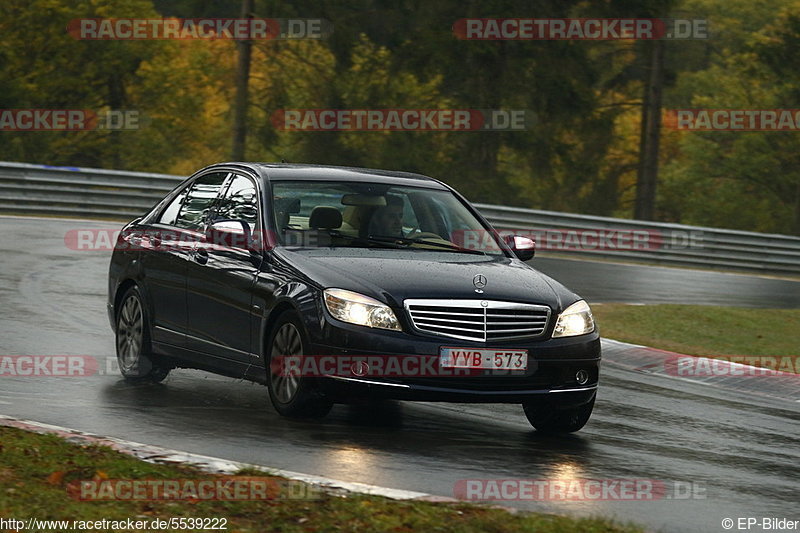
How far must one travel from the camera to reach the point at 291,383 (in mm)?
8680

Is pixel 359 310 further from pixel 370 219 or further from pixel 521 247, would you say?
pixel 521 247

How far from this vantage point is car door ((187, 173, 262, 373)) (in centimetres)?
919

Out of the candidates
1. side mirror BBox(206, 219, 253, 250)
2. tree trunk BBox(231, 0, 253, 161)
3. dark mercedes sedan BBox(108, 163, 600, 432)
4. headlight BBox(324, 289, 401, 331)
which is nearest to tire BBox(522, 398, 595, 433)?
dark mercedes sedan BBox(108, 163, 600, 432)

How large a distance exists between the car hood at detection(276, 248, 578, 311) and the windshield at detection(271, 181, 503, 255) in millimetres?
215

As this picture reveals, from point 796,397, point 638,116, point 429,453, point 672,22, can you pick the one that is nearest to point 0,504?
point 429,453

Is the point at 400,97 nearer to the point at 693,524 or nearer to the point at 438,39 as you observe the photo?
the point at 438,39

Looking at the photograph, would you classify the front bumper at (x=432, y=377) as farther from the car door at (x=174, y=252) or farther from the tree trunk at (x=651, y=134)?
the tree trunk at (x=651, y=134)

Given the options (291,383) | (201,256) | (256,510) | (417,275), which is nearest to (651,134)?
(201,256)

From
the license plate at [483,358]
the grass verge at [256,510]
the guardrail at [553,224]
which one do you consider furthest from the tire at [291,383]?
the guardrail at [553,224]

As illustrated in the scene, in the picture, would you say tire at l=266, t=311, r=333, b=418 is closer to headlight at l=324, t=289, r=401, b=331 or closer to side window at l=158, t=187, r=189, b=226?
headlight at l=324, t=289, r=401, b=331

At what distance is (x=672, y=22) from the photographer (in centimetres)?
5194

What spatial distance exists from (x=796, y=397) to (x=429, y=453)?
5.22 meters

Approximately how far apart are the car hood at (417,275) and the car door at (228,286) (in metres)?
0.38

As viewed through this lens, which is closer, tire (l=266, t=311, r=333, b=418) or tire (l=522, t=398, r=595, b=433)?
tire (l=266, t=311, r=333, b=418)
